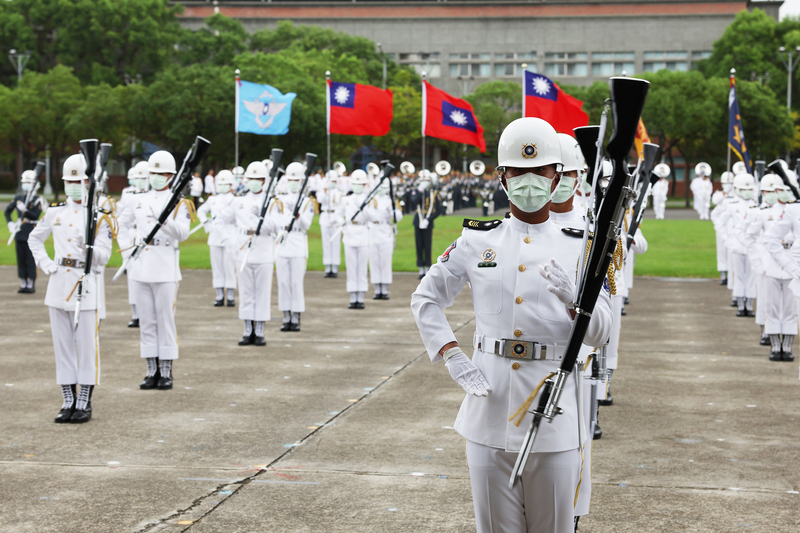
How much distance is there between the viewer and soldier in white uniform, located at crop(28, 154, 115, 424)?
7.48m

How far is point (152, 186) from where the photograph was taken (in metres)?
9.05

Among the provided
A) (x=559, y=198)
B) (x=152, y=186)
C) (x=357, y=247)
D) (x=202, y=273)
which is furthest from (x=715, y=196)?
(x=559, y=198)

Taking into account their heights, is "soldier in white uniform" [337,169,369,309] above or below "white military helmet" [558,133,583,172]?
below

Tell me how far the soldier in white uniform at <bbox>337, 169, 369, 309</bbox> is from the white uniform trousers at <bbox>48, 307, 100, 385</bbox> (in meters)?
7.39

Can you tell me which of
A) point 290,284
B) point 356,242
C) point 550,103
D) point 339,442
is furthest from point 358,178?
point 339,442

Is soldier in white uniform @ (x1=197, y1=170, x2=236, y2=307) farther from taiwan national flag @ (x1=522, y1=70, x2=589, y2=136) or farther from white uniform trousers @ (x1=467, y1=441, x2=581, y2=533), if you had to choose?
white uniform trousers @ (x1=467, y1=441, x2=581, y2=533)

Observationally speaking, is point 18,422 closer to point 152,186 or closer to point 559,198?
point 152,186

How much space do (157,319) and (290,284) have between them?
3.87 m

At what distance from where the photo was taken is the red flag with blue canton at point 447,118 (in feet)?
63.1

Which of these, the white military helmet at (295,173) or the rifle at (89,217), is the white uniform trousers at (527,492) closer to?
the rifle at (89,217)

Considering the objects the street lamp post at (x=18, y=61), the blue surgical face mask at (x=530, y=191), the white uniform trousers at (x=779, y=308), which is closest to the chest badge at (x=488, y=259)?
the blue surgical face mask at (x=530, y=191)

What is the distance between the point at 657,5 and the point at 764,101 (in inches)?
1054

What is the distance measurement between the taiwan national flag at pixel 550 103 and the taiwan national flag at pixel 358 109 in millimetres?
Answer: 4547

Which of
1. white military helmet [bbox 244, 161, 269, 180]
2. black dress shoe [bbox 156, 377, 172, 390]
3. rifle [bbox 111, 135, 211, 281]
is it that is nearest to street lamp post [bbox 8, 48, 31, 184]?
white military helmet [bbox 244, 161, 269, 180]
